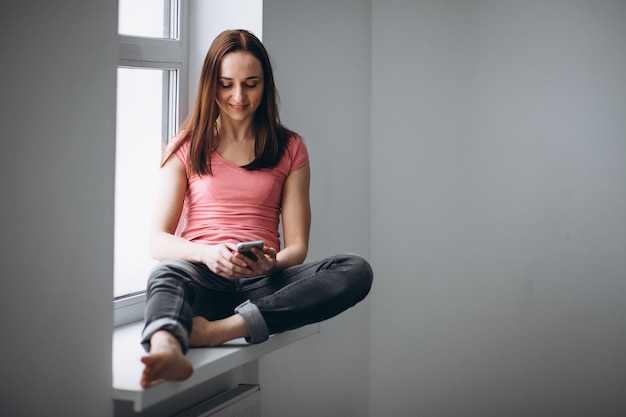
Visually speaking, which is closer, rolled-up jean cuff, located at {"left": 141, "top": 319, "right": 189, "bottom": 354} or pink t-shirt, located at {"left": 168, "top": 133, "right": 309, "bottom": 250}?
rolled-up jean cuff, located at {"left": 141, "top": 319, "right": 189, "bottom": 354}

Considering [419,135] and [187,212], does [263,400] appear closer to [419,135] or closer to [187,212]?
[187,212]

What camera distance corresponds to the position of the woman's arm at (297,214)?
1.76 m

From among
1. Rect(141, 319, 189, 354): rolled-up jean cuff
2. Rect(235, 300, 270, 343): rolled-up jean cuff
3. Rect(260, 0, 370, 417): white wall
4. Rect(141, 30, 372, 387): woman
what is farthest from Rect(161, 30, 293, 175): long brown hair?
Rect(141, 319, 189, 354): rolled-up jean cuff

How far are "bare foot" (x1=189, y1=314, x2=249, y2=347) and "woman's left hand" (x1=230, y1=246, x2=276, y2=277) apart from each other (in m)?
0.12

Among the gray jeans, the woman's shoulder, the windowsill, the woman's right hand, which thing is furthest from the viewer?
the woman's shoulder

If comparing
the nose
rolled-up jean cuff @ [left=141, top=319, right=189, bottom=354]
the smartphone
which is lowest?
rolled-up jean cuff @ [left=141, top=319, right=189, bottom=354]

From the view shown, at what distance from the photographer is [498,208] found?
2.37 m

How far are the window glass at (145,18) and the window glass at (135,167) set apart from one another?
0.11m

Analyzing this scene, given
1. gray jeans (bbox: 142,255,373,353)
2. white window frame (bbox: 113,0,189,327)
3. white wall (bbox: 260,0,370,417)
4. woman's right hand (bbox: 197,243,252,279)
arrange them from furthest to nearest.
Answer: white wall (bbox: 260,0,370,417) → white window frame (bbox: 113,0,189,327) → woman's right hand (bbox: 197,243,252,279) → gray jeans (bbox: 142,255,373,353)

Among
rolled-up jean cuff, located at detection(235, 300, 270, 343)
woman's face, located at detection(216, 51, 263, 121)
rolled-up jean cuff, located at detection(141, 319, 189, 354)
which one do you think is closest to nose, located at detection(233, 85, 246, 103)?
woman's face, located at detection(216, 51, 263, 121)

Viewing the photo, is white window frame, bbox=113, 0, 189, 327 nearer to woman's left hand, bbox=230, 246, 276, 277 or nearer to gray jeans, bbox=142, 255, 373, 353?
gray jeans, bbox=142, 255, 373, 353

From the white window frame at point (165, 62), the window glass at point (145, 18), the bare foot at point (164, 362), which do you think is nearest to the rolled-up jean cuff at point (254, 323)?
the bare foot at point (164, 362)

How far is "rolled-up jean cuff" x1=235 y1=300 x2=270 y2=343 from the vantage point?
56.9 inches

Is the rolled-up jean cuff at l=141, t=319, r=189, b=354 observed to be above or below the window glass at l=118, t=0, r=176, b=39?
below
